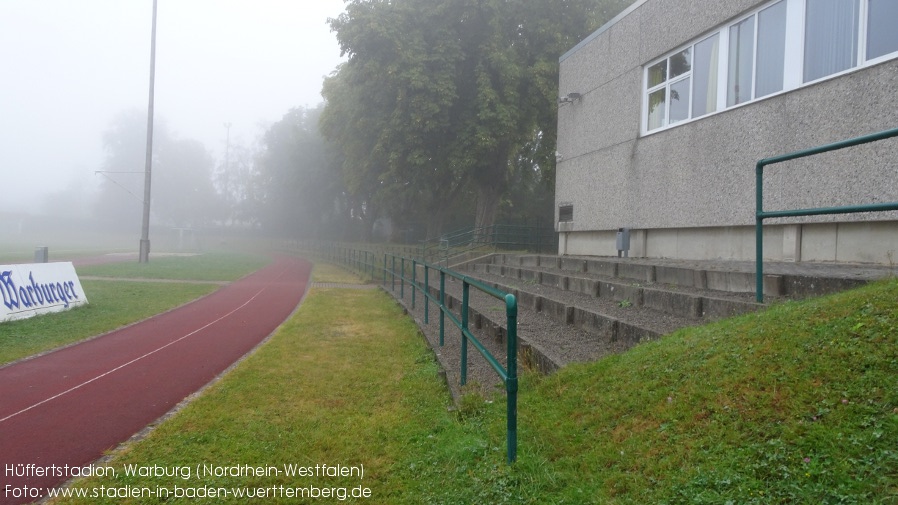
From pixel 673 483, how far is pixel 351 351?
5.88m

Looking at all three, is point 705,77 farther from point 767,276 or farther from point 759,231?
point 759,231

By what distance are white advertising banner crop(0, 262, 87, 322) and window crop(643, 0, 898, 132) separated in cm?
1078

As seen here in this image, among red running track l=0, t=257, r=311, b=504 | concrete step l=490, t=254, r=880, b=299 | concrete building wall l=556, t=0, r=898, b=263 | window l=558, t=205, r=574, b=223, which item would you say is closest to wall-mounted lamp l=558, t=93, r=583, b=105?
concrete building wall l=556, t=0, r=898, b=263

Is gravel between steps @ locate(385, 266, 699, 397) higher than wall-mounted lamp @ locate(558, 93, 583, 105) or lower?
lower

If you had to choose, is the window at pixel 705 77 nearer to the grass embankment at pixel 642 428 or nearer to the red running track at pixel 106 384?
the grass embankment at pixel 642 428

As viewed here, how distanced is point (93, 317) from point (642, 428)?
10.8 metres

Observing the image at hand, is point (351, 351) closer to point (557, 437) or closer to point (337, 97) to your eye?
point (557, 437)

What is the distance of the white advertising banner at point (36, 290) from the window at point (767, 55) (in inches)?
425

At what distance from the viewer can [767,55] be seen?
7664 mm

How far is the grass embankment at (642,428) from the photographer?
2.56 metres

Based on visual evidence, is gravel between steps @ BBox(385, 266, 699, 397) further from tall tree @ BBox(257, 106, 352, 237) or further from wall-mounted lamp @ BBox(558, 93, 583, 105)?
tall tree @ BBox(257, 106, 352, 237)

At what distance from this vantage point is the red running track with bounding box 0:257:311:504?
14.9 ft

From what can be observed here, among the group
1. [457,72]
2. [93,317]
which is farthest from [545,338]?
[457,72]

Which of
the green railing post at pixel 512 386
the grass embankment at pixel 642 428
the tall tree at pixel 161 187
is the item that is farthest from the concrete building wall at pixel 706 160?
the tall tree at pixel 161 187
